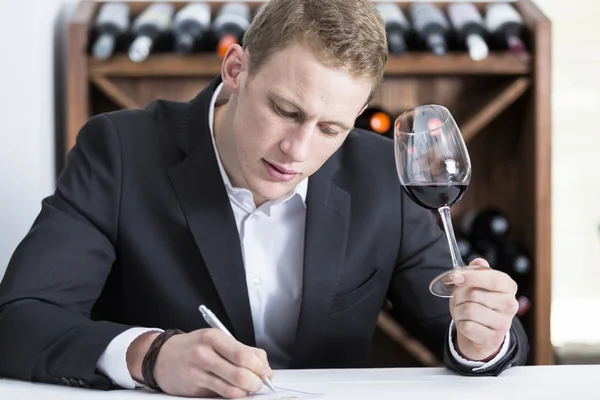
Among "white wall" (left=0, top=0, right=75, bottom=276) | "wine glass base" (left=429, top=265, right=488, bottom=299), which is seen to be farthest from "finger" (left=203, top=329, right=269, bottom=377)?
"white wall" (left=0, top=0, right=75, bottom=276)

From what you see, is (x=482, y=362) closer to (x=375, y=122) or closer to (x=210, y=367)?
(x=210, y=367)

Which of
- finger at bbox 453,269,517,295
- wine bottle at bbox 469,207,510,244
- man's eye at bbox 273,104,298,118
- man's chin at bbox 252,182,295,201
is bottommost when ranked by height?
wine bottle at bbox 469,207,510,244

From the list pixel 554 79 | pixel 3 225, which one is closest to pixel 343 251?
pixel 3 225

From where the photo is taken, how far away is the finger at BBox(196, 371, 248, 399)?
112cm

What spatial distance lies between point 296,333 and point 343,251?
171 millimetres

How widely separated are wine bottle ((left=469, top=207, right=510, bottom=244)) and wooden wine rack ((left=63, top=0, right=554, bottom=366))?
0.07 metres

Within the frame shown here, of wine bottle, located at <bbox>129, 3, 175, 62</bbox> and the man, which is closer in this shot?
the man

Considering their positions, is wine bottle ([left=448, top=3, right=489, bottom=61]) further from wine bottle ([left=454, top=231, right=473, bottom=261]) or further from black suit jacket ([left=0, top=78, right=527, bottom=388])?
black suit jacket ([left=0, top=78, right=527, bottom=388])

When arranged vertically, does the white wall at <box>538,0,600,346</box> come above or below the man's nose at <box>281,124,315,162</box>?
below

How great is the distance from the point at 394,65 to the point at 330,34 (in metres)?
1.29

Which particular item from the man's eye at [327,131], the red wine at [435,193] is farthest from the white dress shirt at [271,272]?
the red wine at [435,193]

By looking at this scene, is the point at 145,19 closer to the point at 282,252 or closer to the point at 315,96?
the point at 282,252

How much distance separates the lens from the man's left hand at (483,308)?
1239 millimetres

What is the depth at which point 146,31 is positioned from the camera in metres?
2.59
